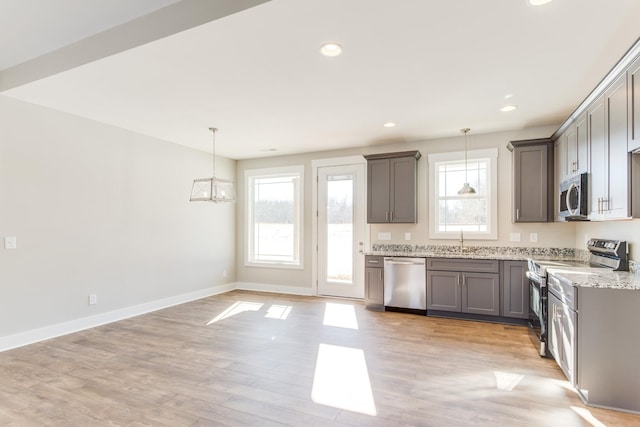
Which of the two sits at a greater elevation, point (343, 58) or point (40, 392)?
point (343, 58)

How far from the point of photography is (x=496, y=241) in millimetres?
5051

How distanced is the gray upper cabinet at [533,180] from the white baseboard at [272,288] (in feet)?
12.4

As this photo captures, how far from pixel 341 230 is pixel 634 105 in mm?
4300

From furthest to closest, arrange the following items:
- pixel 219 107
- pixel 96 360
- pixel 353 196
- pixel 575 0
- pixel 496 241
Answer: pixel 353 196 < pixel 496 241 < pixel 219 107 < pixel 96 360 < pixel 575 0

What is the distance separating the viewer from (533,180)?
15.1 feet

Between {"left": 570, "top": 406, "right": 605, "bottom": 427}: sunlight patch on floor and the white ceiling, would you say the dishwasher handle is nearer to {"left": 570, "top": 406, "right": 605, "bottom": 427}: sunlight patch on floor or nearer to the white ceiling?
the white ceiling

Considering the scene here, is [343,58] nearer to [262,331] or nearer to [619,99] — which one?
[619,99]

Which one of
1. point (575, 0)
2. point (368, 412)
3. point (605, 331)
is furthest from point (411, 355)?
point (575, 0)

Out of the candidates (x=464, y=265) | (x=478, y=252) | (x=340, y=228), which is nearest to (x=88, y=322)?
(x=340, y=228)

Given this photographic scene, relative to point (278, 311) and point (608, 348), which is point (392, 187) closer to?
point (278, 311)

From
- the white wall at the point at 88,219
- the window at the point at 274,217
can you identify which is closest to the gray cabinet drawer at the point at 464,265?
the window at the point at 274,217

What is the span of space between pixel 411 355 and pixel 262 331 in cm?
182

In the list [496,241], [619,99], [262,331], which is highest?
[619,99]

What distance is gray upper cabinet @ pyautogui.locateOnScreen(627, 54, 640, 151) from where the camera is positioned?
7.79 feet
